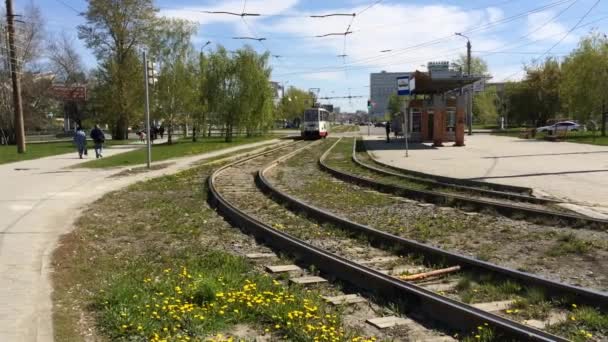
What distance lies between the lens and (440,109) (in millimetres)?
38031

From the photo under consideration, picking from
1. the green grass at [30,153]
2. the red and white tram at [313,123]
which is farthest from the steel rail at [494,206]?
the red and white tram at [313,123]

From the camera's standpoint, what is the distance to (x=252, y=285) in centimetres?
610

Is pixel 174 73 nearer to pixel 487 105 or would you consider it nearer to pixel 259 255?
pixel 259 255

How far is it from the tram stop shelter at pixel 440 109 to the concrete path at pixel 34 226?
20.0 metres

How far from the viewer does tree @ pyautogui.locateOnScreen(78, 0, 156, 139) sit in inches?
2068

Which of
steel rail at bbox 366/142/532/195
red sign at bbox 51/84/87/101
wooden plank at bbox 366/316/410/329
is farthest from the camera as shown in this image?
red sign at bbox 51/84/87/101

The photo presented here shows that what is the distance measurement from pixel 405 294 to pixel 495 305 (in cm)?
85

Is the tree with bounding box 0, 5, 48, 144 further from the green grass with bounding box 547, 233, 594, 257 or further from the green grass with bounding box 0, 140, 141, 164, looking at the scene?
the green grass with bounding box 547, 233, 594, 257

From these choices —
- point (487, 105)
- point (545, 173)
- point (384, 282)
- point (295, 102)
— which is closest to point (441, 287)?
point (384, 282)

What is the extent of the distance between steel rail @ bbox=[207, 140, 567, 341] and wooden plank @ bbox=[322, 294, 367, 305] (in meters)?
0.23

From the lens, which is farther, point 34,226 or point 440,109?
point 440,109

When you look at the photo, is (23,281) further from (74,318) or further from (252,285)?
(252,285)

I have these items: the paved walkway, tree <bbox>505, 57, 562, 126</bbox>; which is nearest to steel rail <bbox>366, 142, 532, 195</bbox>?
the paved walkway

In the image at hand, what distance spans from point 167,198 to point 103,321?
934 cm
